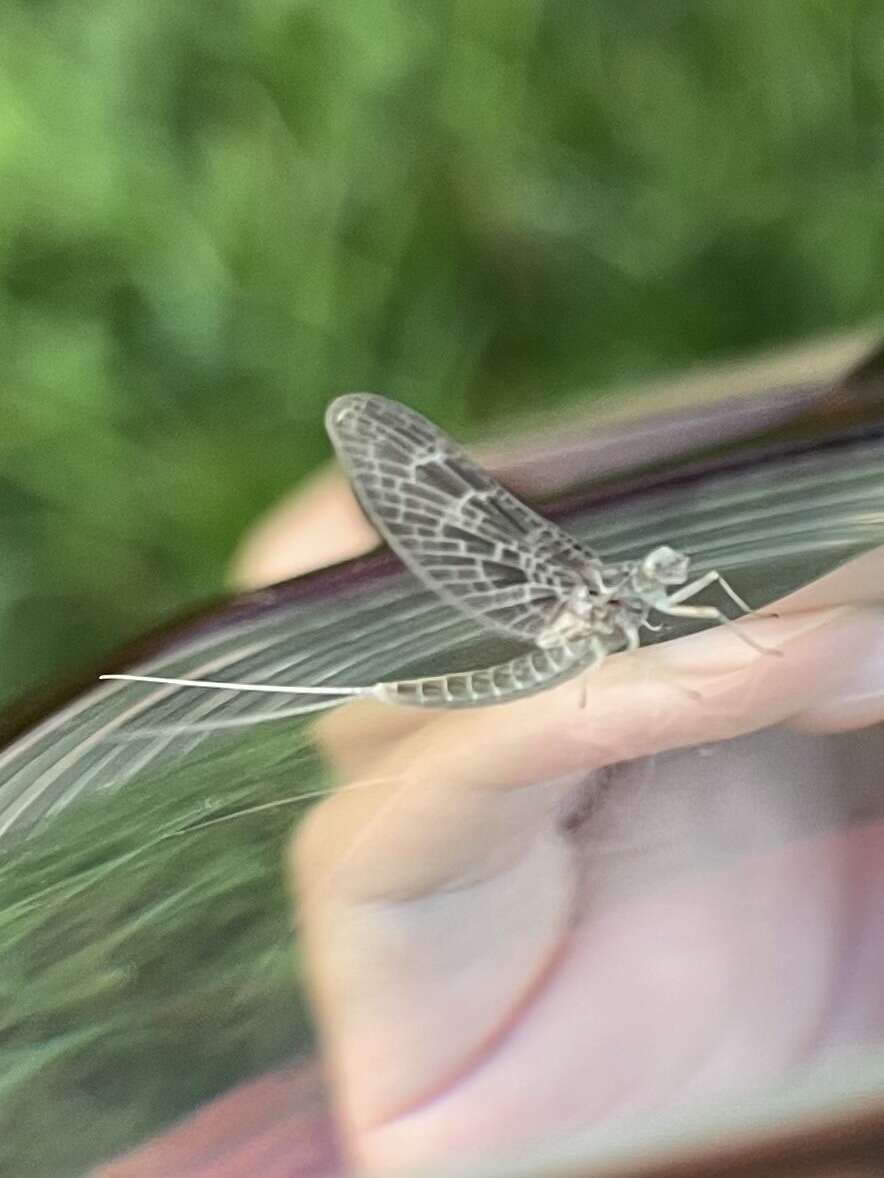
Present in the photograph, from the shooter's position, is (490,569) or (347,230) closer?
(490,569)

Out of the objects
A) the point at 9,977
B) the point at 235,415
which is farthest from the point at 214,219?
the point at 9,977

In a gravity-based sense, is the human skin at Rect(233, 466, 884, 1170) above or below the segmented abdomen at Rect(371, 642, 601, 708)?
below

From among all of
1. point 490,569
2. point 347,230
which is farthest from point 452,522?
point 347,230

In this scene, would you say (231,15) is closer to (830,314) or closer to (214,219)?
(214,219)

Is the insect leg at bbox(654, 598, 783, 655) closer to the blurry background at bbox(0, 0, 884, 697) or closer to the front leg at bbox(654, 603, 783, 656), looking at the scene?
the front leg at bbox(654, 603, 783, 656)

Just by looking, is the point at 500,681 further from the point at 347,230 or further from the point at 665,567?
the point at 347,230

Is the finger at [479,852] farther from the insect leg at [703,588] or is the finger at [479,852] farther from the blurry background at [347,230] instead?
the blurry background at [347,230]

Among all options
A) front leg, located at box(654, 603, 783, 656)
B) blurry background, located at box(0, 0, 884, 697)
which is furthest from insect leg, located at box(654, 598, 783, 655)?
blurry background, located at box(0, 0, 884, 697)
